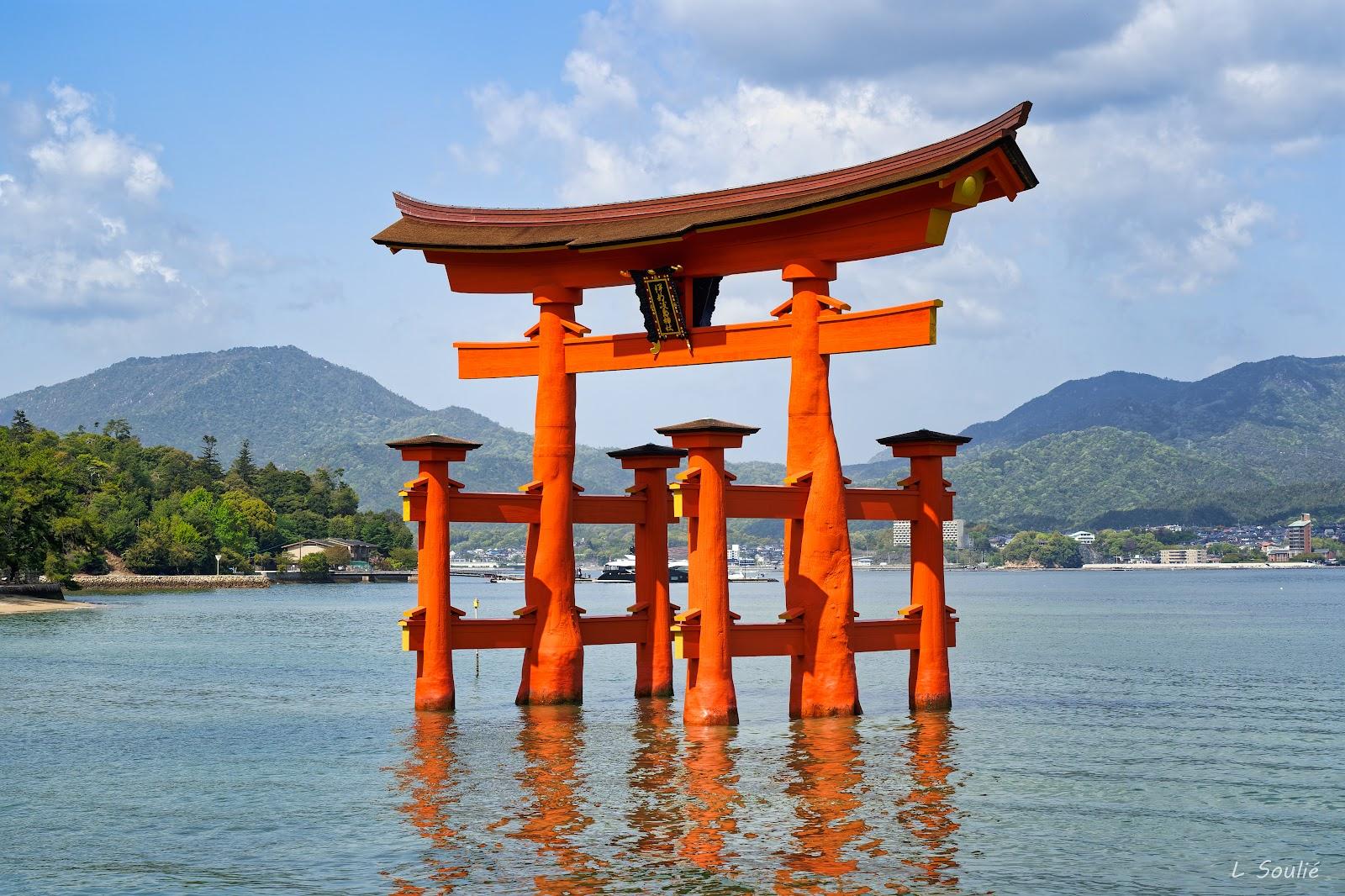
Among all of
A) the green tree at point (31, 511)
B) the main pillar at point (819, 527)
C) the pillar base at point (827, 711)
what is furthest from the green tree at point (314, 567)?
the main pillar at point (819, 527)

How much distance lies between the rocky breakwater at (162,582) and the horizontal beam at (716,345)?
96.6m

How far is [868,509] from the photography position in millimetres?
24797

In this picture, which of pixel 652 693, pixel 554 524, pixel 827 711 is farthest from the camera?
pixel 652 693

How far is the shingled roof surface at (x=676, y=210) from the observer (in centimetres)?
2180

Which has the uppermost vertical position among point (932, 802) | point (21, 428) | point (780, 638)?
point (21, 428)

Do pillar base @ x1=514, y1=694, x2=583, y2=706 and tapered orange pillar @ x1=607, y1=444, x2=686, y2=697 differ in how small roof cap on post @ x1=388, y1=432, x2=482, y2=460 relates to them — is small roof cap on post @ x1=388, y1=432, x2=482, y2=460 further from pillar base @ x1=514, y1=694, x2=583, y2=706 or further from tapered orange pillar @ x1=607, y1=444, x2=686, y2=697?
pillar base @ x1=514, y1=694, x2=583, y2=706

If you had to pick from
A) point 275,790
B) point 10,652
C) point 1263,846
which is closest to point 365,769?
point 275,790

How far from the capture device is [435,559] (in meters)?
24.8

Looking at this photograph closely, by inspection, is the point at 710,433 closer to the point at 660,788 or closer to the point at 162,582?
the point at 660,788

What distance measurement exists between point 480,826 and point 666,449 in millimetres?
10554

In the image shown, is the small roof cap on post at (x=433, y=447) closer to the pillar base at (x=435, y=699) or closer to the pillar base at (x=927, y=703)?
the pillar base at (x=435, y=699)

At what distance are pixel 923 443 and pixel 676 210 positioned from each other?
19.1ft

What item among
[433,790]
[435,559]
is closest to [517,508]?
[435,559]

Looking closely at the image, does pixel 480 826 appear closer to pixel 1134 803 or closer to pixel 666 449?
pixel 1134 803
